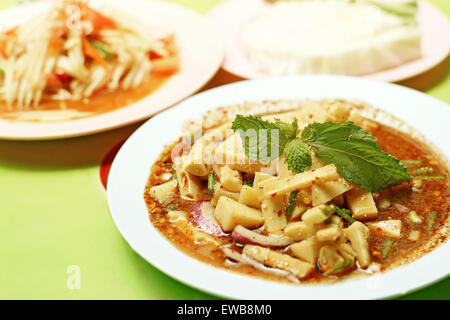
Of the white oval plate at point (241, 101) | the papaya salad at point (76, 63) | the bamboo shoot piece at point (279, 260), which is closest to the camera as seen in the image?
the white oval plate at point (241, 101)

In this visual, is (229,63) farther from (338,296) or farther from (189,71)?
(338,296)

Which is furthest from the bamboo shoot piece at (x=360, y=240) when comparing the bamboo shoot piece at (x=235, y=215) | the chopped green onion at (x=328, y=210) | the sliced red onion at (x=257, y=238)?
the bamboo shoot piece at (x=235, y=215)

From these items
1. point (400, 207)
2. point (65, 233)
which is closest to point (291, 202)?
point (400, 207)

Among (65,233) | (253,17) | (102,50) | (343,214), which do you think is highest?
(253,17)

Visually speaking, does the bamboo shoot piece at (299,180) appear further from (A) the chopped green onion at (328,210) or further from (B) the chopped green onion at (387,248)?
(B) the chopped green onion at (387,248)

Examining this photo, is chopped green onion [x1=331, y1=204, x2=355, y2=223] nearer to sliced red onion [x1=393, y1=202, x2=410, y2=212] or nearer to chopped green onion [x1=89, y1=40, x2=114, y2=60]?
sliced red onion [x1=393, y1=202, x2=410, y2=212]

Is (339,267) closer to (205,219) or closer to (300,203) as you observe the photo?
(300,203)

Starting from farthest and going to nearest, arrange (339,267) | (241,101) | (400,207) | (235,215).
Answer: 1. (241,101)
2. (400,207)
3. (235,215)
4. (339,267)
